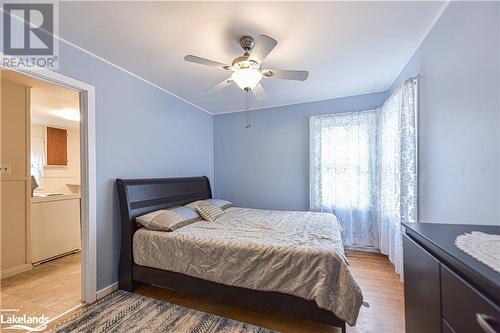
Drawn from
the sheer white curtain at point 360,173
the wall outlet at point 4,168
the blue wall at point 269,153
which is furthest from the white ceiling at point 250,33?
the wall outlet at point 4,168

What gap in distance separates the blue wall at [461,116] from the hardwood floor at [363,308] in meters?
0.95

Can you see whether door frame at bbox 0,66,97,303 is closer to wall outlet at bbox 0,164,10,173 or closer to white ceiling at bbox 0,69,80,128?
white ceiling at bbox 0,69,80,128

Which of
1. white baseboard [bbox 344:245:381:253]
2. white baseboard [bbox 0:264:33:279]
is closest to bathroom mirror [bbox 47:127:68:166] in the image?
white baseboard [bbox 0:264:33:279]

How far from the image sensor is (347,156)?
3.45m

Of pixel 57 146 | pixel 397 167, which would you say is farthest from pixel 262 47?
pixel 57 146

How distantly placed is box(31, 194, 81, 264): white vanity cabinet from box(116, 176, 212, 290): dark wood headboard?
5.37 ft

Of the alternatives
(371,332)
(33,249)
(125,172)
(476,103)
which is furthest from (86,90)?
(371,332)

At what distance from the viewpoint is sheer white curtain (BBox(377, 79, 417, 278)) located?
2.16 meters

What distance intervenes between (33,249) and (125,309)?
2055 millimetres

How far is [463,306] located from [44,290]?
3534 millimetres

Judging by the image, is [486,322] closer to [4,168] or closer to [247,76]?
[247,76]

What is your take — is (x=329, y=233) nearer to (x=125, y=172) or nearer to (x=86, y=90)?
(x=125, y=172)

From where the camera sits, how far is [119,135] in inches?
97.0

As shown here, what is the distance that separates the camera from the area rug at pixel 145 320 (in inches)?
69.2
